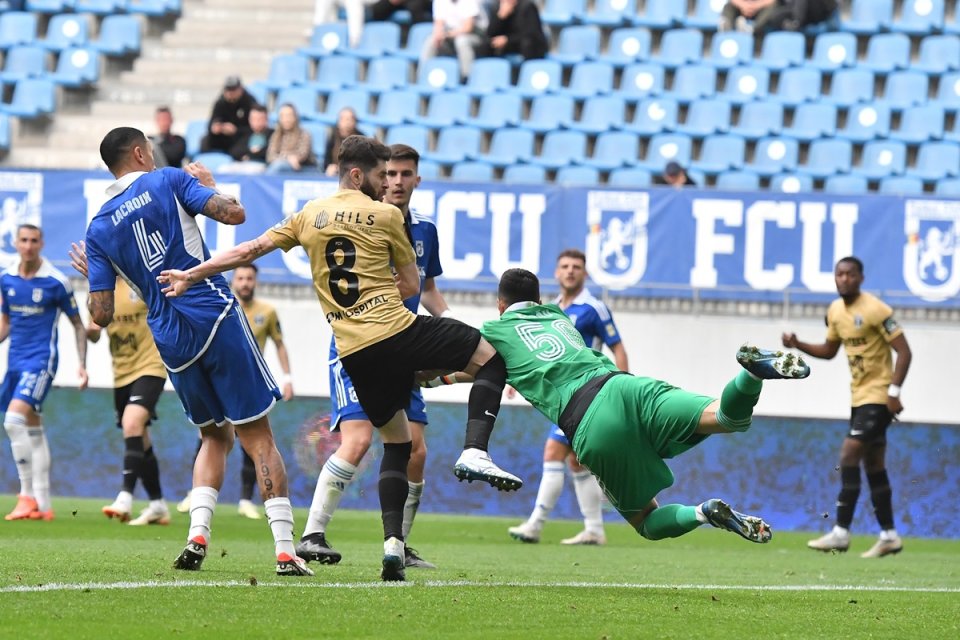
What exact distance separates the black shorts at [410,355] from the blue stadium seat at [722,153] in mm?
11199

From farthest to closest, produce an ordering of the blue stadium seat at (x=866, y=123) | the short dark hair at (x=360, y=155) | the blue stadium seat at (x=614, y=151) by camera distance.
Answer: the blue stadium seat at (x=866, y=123) → the blue stadium seat at (x=614, y=151) → the short dark hair at (x=360, y=155)

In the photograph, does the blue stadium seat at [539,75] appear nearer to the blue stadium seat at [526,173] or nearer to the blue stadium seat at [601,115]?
the blue stadium seat at [601,115]

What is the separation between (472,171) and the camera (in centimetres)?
1769

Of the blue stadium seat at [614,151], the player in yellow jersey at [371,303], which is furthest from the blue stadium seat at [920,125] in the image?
the player in yellow jersey at [371,303]

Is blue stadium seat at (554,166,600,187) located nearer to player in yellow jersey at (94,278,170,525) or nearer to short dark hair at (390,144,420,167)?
player in yellow jersey at (94,278,170,525)

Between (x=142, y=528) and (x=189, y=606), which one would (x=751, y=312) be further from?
(x=189, y=606)

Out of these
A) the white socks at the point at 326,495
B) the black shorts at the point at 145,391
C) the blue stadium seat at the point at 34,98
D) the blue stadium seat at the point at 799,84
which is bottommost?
the white socks at the point at 326,495

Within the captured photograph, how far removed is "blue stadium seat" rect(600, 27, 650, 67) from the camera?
1962cm

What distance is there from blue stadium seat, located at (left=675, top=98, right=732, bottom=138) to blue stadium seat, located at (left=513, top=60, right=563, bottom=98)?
1834 mm

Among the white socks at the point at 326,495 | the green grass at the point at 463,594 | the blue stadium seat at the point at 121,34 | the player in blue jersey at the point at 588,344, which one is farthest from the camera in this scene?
the blue stadium seat at the point at 121,34

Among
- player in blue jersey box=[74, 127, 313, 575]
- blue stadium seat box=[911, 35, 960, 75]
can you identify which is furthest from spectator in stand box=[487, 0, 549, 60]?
player in blue jersey box=[74, 127, 313, 575]

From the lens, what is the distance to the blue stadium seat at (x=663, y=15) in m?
20.0

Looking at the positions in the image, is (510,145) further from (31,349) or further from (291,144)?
(31,349)

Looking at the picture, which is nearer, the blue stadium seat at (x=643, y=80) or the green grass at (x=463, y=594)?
the green grass at (x=463, y=594)
